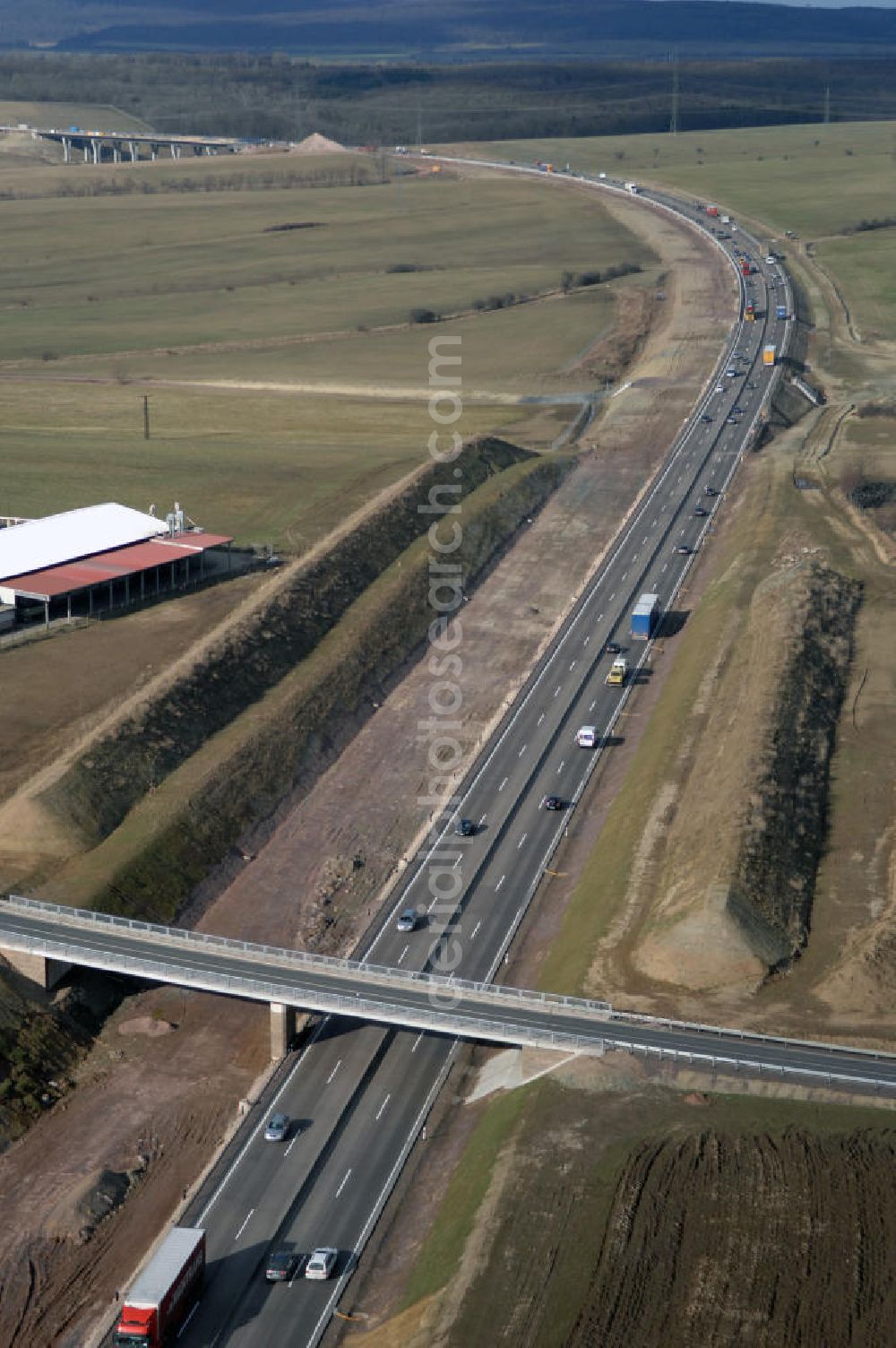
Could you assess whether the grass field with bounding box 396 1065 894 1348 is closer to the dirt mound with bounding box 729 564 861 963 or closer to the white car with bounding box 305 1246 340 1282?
the white car with bounding box 305 1246 340 1282

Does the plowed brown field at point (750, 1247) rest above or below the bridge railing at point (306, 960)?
below

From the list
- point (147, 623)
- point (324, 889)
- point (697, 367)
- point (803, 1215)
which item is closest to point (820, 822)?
point (324, 889)

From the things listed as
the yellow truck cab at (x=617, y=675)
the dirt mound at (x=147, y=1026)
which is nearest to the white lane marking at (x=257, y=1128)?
the dirt mound at (x=147, y=1026)

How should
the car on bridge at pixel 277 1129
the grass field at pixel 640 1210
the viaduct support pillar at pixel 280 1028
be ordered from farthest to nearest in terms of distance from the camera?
the viaduct support pillar at pixel 280 1028 < the car on bridge at pixel 277 1129 < the grass field at pixel 640 1210

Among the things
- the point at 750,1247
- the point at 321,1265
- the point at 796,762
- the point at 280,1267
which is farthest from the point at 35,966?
the point at 796,762

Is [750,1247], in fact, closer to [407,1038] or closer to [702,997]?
[702,997]

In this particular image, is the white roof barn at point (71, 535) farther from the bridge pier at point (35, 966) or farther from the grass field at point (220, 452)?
the bridge pier at point (35, 966)

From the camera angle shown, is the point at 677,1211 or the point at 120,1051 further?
the point at 120,1051

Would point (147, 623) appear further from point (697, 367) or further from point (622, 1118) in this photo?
point (697, 367)

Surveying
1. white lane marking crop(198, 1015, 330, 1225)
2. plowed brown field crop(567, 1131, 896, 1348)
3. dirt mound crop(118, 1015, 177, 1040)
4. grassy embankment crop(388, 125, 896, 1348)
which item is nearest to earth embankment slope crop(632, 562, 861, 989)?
grassy embankment crop(388, 125, 896, 1348)
